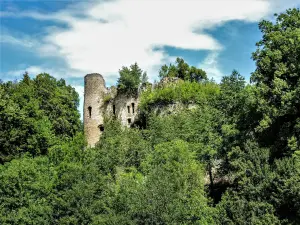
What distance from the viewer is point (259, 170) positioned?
67.0 ft

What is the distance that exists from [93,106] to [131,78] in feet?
16.9

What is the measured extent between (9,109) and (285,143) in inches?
797

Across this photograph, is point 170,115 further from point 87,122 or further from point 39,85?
point 39,85

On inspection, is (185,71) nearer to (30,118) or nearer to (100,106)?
(100,106)

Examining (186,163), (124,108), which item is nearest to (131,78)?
(124,108)

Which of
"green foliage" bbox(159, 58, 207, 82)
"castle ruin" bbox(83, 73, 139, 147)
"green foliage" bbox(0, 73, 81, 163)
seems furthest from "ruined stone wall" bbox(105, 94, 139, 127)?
"green foliage" bbox(159, 58, 207, 82)

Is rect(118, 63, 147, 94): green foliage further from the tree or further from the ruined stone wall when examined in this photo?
the tree

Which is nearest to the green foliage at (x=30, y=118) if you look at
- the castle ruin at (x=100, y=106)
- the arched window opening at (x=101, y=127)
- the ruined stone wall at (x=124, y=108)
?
the castle ruin at (x=100, y=106)

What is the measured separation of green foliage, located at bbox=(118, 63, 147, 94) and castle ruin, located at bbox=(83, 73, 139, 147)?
0.77m

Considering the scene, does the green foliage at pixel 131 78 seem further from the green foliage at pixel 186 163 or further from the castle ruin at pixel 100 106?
the green foliage at pixel 186 163

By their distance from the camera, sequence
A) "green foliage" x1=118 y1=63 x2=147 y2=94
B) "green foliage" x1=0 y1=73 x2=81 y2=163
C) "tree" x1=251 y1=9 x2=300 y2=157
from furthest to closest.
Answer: "green foliage" x1=118 y1=63 x2=147 y2=94 < "green foliage" x1=0 y1=73 x2=81 y2=163 < "tree" x1=251 y1=9 x2=300 y2=157

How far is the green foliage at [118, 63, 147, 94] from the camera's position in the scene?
38906 millimetres

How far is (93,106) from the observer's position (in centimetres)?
4094

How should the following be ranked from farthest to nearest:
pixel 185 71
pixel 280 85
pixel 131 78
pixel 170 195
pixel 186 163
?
pixel 185 71 → pixel 131 78 → pixel 186 163 → pixel 280 85 → pixel 170 195
